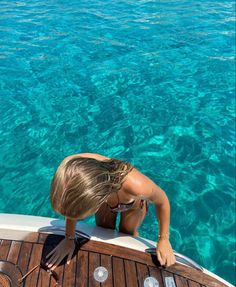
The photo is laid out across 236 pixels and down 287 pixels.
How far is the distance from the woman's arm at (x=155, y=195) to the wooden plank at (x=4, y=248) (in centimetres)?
132

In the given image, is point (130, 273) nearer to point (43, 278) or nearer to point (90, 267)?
point (90, 267)

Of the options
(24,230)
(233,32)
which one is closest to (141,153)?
(24,230)

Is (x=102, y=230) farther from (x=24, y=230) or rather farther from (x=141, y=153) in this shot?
(x=141, y=153)

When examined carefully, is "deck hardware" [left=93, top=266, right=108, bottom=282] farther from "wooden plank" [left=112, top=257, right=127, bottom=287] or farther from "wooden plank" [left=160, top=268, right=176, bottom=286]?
"wooden plank" [left=160, top=268, right=176, bottom=286]

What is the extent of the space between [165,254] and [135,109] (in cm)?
411

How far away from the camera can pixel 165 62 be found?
839 cm

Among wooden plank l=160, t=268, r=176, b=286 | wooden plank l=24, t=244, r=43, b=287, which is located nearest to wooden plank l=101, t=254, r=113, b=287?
wooden plank l=160, t=268, r=176, b=286

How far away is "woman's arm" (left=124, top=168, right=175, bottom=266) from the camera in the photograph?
2.54 m

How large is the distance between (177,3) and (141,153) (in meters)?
9.44

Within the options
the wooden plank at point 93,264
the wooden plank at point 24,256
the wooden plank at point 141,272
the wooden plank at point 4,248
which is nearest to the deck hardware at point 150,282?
the wooden plank at point 141,272

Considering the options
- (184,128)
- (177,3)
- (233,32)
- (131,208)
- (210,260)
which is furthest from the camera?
(177,3)

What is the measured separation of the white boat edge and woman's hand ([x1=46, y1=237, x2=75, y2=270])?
21cm

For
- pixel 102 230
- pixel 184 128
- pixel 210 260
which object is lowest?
pixel 210 260

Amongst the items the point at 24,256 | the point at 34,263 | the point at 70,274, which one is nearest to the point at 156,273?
the point at 70,274
